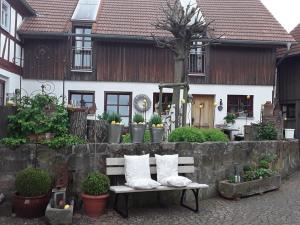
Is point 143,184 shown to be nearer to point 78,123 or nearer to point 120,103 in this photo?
point 78,123

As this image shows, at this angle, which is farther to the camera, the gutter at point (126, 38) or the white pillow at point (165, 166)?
the gutter at point (126, 38)

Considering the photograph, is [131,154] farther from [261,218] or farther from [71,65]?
[71,65]

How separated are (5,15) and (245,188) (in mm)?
10355

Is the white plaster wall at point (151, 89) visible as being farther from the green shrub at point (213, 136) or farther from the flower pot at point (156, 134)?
the flower pot at point (156, 134)

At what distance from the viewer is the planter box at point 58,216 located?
6.07m

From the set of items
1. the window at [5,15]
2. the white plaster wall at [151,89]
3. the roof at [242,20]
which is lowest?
the white plaster wall at [151,89]

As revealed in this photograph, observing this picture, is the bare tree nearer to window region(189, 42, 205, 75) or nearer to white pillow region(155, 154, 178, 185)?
white pillow region(155, 154, 178, 185)

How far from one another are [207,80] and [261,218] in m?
10.6

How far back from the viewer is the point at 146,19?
17625 mm

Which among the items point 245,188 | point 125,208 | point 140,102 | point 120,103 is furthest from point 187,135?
point 120,103

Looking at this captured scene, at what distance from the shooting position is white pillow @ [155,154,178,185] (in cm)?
729

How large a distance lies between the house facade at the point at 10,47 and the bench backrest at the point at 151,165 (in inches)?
318

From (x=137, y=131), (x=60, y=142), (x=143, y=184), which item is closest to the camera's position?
(x=143, y=184)

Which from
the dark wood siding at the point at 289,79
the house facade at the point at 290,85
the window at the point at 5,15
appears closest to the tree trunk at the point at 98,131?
the window at the point at 5,15
